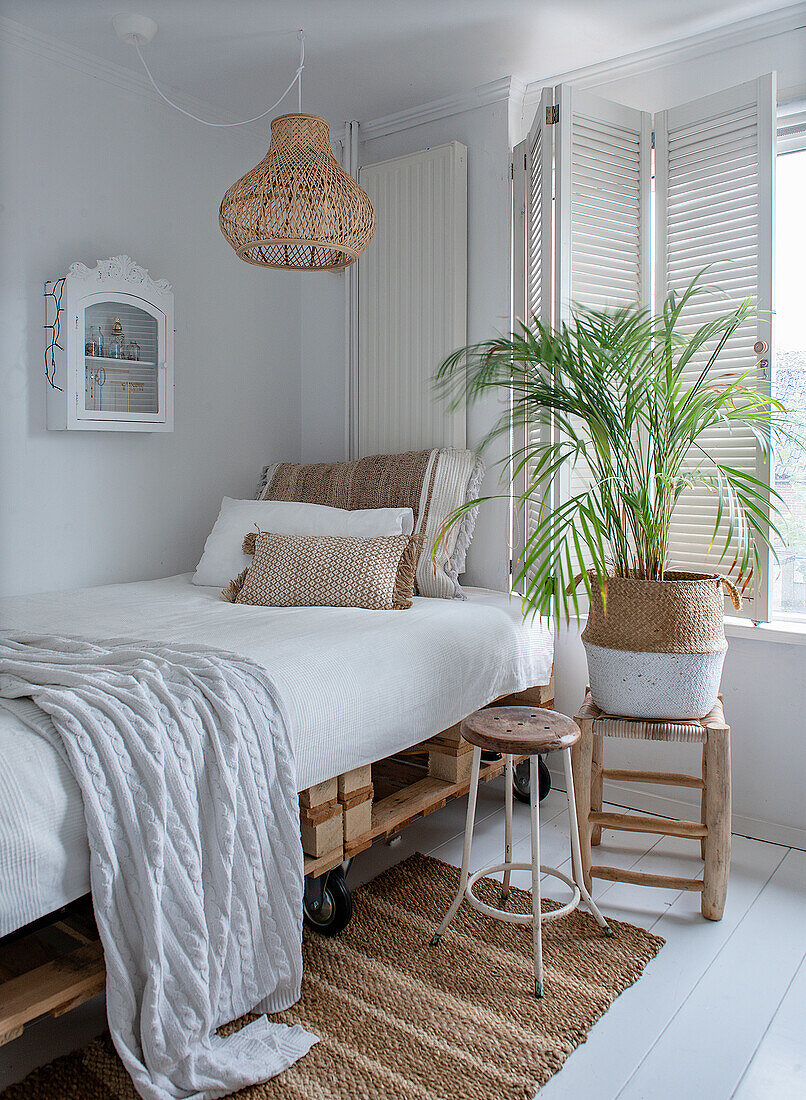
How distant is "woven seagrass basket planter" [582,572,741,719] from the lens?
1.99 meters

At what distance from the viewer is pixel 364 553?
2477 mm

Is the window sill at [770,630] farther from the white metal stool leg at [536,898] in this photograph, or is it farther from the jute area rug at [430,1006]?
the white metal stool leg at [536,898]

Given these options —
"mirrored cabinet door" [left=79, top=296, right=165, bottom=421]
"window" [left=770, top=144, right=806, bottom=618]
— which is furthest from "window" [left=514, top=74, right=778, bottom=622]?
"mirrored cabinet door" [left=79, top=296, right=165, bottom=421]

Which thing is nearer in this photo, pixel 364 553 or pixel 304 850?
pixel 304 850

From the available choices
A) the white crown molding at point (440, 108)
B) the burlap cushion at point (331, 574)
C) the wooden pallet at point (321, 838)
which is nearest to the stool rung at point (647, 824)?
the wooden pallet at point (321, 838)

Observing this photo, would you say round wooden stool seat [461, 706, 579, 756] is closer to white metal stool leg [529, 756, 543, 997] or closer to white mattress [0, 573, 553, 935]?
white metal stool leg [529, 756, 543, 997]

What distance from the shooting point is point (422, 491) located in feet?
9.25

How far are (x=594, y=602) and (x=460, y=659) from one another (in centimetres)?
38

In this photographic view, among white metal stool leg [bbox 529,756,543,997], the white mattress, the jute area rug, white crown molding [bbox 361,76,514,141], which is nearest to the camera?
the white mattress

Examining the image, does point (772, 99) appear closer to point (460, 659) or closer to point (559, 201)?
point (559, 201)

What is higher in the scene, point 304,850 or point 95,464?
point 95,464

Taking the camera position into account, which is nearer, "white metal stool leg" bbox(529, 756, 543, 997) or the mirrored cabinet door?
"white metal stool leg" bbox(529, 756, 543, 997)


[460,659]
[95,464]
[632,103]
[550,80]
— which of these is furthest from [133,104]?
[460,659]

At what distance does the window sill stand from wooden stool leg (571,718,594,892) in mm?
733
